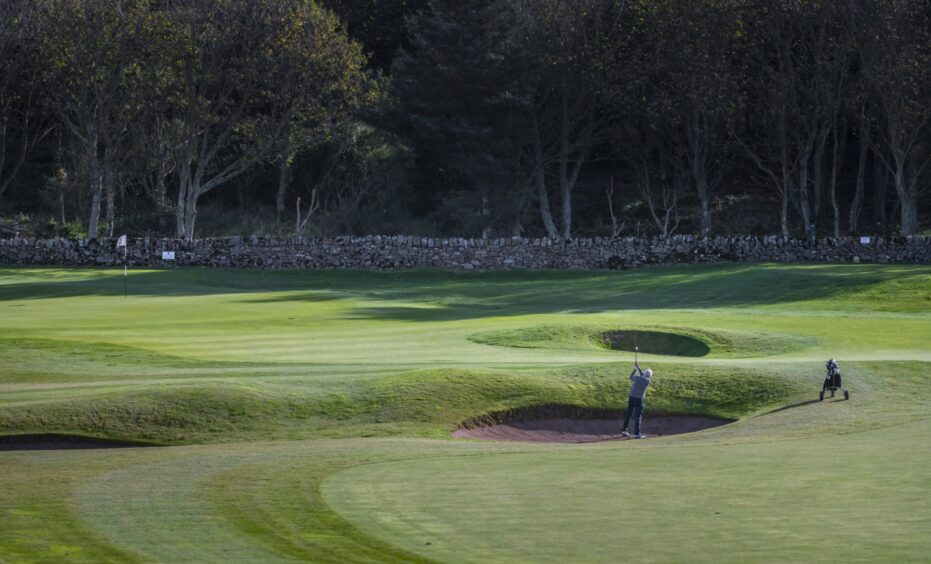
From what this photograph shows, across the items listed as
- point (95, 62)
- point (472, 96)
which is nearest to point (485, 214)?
point (472, 96)

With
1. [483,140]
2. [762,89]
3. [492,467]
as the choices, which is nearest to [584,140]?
[483,140]

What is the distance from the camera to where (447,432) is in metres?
22.1

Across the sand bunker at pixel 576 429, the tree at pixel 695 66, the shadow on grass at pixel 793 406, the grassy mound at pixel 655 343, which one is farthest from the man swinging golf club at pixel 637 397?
the tree at pixel 695 66

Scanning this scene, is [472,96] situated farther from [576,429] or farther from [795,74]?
[576,429]

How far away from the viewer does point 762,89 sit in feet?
218

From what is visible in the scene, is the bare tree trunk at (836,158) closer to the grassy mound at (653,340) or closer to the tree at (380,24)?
the tree at (380,24)

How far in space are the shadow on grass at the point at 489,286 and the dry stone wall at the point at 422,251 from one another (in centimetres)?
153

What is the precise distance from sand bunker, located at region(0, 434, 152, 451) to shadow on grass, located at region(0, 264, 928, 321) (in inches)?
766

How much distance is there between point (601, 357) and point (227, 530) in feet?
61.5

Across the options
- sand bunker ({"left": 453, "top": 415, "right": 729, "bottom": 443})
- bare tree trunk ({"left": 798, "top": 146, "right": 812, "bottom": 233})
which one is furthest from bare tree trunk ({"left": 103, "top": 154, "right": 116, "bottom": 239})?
sand bunker ({"left": 453, "top": 415, "right": 729, "bottom": 443})

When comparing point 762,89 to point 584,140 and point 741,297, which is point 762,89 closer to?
point 584,140

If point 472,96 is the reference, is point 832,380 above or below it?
below

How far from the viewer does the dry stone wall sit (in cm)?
6241

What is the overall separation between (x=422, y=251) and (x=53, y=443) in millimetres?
43259
